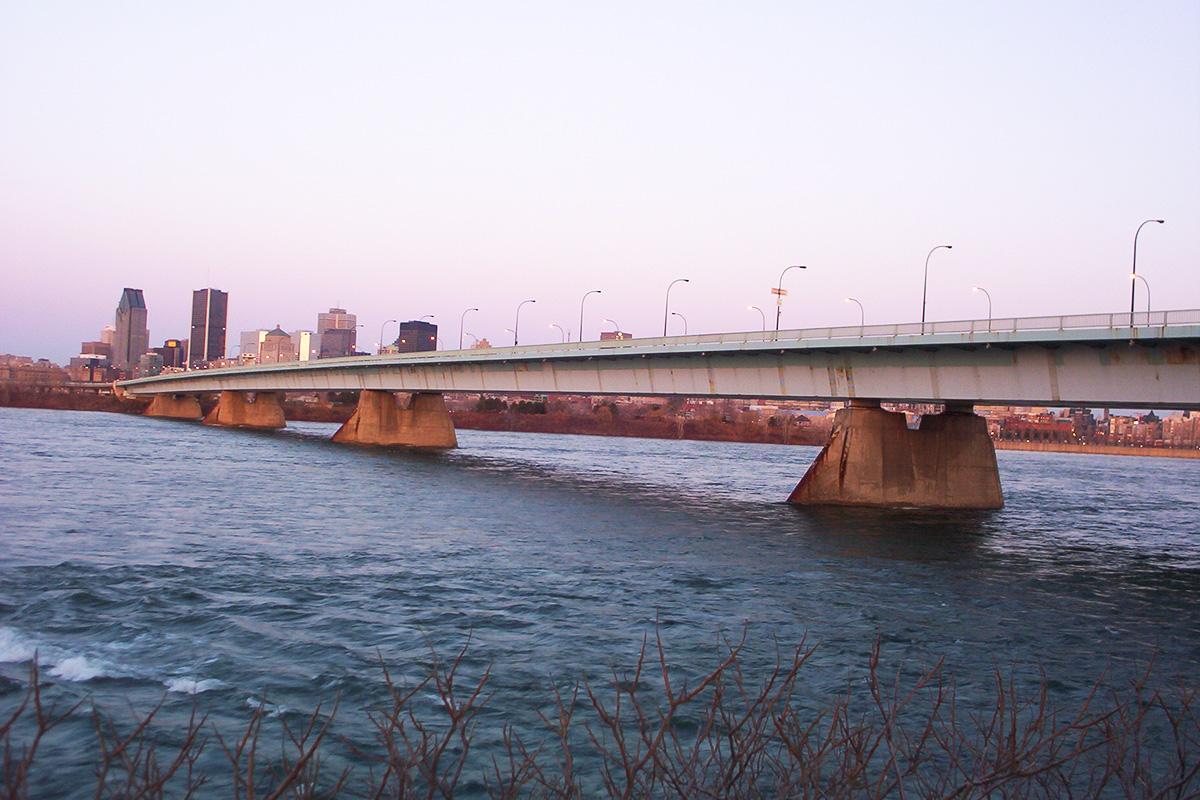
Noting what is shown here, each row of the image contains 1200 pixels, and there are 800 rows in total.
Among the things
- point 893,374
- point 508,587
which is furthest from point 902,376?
point 508,587

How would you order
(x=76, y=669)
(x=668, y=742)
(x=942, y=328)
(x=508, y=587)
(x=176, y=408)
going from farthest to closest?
(x=176, y=408) < (x=942, y=328) < (x=508, y=587) < (x=76, y=669) < (x=668, y=742)

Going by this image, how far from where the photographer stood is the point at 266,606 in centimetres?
2105

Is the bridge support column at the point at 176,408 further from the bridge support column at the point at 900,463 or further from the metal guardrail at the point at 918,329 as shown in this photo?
the bridge support column at the point at 900,463

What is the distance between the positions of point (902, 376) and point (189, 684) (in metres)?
36.8

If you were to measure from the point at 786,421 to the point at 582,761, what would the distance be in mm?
176830

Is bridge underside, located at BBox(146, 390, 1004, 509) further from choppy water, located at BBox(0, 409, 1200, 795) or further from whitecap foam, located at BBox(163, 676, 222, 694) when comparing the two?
whitecap foam, located at BBox(163, 676, 222, 694)

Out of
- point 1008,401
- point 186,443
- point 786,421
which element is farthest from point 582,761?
point 786,421

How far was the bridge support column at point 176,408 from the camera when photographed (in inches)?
6233

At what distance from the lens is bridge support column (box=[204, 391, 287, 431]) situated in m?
135

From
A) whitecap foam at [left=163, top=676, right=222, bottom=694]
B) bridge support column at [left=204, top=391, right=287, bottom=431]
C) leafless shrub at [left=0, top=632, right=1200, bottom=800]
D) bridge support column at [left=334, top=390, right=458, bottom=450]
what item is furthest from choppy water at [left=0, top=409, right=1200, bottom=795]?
bridge support column at [left=204, top=391, right=287, bottom=431]

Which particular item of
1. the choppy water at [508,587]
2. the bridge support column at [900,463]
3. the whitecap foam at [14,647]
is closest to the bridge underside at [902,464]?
the bridge support column at [900,463]

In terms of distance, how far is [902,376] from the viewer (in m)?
46.1

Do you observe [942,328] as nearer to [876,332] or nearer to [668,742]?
[876,332]

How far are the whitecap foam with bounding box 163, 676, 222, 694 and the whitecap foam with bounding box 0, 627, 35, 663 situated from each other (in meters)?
2.67
